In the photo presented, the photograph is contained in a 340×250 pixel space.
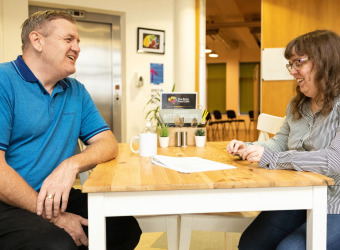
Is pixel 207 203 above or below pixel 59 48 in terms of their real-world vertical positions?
below

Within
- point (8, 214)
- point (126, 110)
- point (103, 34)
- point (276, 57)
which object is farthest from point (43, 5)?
point (8, 214)

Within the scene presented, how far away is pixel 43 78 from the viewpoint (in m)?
1.56

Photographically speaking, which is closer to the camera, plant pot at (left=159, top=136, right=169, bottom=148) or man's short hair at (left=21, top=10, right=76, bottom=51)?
man's short hair at (left=21, top=10, right=76, bottom=51)

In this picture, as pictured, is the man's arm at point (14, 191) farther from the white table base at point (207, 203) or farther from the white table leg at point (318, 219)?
the white table leg at point (318, 219)

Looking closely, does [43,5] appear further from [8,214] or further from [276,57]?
[8,214]

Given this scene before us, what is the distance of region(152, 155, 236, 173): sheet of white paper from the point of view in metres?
1.28

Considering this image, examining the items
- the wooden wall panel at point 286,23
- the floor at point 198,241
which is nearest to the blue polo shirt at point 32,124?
the floor at point 198,241

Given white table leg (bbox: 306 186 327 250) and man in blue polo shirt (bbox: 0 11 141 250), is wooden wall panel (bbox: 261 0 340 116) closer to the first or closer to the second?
man in blue polo shirt (bbox: 0 11 141 250)

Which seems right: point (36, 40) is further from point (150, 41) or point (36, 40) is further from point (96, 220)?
point (150, 41)

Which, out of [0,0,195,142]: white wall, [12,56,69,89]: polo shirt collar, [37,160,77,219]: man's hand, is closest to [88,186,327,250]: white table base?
[37,160,77,219]: man's hand

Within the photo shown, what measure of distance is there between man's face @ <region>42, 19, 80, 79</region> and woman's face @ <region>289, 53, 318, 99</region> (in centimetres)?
102

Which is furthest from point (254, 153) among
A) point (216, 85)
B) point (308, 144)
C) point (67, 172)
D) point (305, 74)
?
point (216, 85)

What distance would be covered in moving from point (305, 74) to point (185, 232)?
36.4 inches

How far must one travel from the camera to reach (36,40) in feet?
5.10
